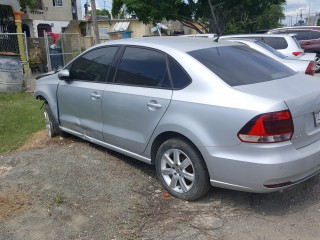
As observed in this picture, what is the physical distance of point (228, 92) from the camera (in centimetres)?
360

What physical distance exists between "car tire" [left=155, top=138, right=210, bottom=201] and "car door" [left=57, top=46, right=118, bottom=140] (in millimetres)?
1212

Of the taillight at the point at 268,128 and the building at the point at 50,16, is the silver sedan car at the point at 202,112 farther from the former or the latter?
the building at the point at 50,16

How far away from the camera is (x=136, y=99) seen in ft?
14.3

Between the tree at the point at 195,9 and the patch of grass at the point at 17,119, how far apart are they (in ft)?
49.3

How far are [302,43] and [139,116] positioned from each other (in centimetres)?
1384

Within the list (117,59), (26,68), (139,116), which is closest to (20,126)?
(117,59)

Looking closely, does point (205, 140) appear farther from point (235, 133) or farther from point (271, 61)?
point (271, 61)

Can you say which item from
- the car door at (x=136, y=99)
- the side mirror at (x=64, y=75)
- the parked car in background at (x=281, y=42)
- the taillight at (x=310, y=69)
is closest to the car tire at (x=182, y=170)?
the car door at (x=136, y=99)

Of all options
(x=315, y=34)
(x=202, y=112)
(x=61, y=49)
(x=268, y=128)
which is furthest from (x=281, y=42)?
(x=61, y=49)

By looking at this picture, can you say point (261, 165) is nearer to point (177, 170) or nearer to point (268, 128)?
point (268, 128)

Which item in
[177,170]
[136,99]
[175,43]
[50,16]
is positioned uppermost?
[50,16]

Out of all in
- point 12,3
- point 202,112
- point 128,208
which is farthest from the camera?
point 12,3

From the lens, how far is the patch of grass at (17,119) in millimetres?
6824

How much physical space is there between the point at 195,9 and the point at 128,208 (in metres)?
23.5
